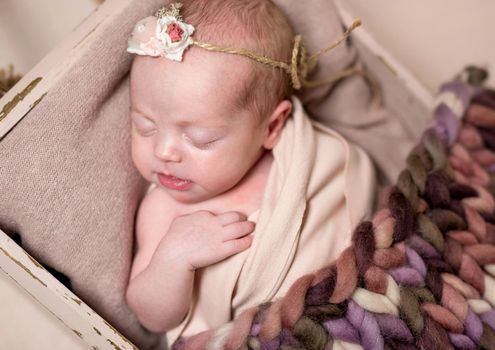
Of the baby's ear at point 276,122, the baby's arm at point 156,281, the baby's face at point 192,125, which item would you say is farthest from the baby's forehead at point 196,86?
the baby's arm at point 156,281

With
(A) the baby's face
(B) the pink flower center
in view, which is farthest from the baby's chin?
(B) the pink flower center

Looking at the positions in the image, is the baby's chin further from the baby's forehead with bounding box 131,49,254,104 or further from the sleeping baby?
the baby's forehead with bounding box 131,49,254,104

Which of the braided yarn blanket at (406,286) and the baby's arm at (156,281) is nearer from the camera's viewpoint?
the braided yarn blanket at (406,286)

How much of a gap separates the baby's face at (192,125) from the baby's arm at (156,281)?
81 mm

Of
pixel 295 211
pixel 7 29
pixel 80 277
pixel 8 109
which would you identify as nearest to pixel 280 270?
pixel 295 211

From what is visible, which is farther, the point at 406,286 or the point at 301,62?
the point at 301,62

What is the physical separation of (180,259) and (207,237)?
2.1 inches

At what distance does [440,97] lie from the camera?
1.07m

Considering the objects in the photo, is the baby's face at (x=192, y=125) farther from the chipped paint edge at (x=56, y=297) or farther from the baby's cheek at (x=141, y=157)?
the chipped paint edge at (x=56, y=297)

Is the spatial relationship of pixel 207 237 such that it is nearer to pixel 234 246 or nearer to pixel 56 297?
pixel 234 246

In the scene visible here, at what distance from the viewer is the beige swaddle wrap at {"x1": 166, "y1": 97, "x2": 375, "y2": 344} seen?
846mm

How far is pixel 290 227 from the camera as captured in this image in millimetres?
850

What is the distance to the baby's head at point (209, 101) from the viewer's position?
30.8 inches

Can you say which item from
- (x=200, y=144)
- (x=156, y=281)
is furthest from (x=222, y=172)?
(x=156, y=281)
